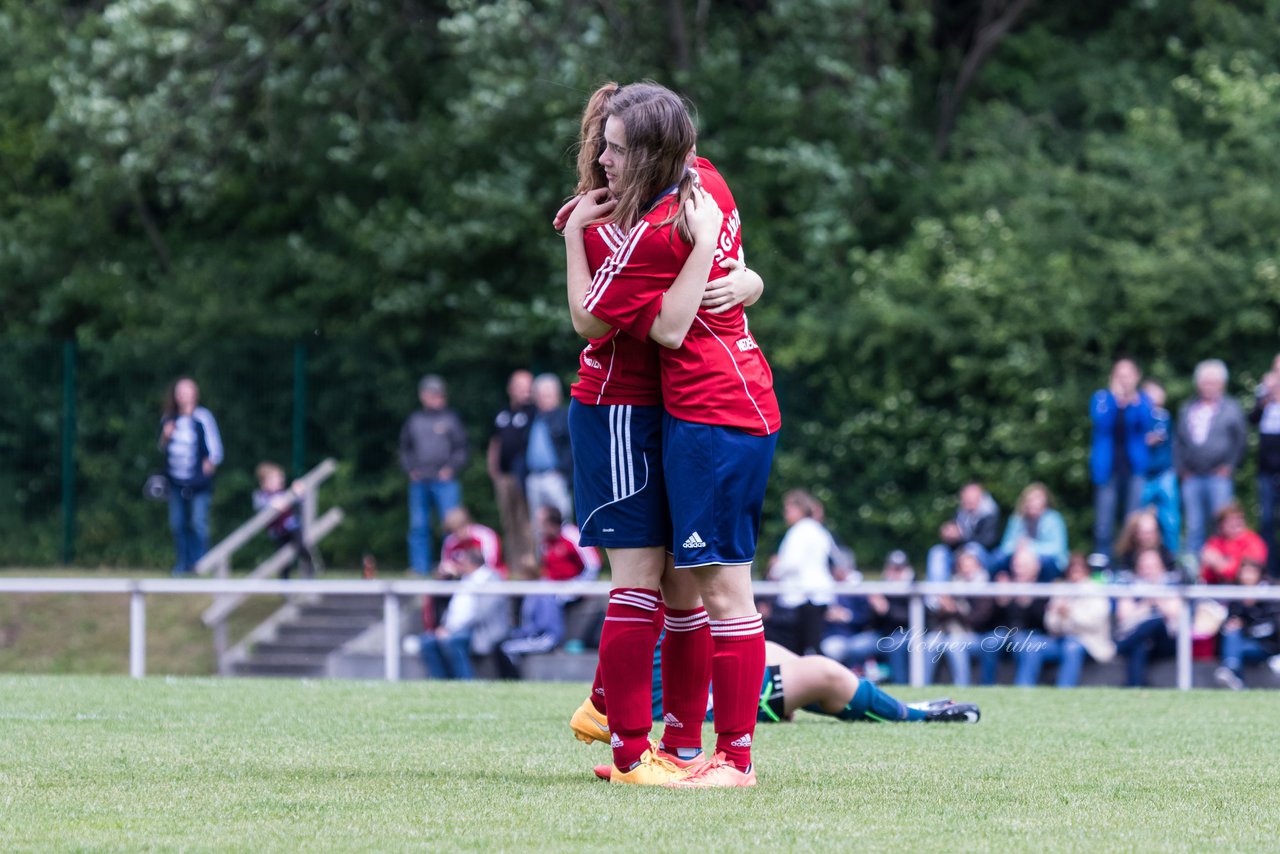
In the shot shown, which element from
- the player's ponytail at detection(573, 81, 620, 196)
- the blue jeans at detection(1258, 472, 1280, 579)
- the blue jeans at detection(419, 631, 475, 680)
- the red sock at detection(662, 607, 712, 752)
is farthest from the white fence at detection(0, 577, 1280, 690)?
the player's ponytail at detection(573, 81, 620, 196)

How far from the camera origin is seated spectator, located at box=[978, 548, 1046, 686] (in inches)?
487

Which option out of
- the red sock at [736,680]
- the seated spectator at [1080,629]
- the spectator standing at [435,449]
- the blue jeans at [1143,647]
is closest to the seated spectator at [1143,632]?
the blue jeans at [1143,647]

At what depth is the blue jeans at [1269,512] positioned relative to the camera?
48.7 ft

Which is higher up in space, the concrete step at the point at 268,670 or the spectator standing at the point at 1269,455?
the spectator standing at the point at 1269,455

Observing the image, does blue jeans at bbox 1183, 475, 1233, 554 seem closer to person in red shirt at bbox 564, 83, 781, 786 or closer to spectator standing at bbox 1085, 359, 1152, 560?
spectator standing at bbox 1085, 359, 1152, 560

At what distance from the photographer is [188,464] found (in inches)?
673

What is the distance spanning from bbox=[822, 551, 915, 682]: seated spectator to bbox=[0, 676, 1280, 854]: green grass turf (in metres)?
5.07

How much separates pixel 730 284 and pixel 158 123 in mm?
15129

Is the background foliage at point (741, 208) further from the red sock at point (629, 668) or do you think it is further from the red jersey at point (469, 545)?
the red sock at point (629, 668)

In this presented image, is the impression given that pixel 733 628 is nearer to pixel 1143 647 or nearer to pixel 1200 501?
pixel 1143 647

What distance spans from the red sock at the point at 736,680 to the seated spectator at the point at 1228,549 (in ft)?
29.0

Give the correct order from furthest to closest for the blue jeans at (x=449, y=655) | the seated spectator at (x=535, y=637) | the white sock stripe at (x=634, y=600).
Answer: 1. the blue jeans at (x=449, y=655)
2. the seated spectator at (x=535, y=637)
3. the white sock stripe at (x=634, y=600)

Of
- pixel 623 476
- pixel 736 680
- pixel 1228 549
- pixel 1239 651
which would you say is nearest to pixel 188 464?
pixel 1228 549

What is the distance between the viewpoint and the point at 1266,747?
617 cm
